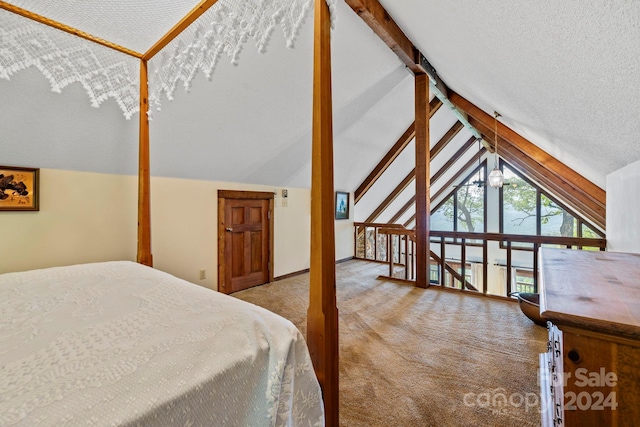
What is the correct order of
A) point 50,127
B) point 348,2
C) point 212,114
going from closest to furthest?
point 50,127
point 348,2
point 212,114

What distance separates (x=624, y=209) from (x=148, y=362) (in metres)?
2.94

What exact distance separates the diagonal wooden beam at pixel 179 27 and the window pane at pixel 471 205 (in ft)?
27.1

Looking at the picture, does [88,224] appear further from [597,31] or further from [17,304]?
[597,31]

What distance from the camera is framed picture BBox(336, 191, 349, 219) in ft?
17.9

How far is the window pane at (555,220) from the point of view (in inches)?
287

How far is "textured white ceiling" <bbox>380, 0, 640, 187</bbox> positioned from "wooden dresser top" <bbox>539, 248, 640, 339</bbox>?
2.30ft

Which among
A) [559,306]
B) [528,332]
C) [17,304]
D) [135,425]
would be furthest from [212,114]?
[528,332]

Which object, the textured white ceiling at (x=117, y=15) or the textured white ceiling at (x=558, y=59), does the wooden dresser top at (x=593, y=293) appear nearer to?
the textured white ceiling at (x=558, y=59)

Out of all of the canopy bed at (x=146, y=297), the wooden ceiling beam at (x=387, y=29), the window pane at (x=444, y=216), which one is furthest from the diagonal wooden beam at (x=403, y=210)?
the canopy bed at (x=146, y=297)

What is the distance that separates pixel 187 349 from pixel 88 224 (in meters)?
2.33

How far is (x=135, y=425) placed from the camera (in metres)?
0.60

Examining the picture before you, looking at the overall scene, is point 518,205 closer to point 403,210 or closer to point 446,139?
point 403,210

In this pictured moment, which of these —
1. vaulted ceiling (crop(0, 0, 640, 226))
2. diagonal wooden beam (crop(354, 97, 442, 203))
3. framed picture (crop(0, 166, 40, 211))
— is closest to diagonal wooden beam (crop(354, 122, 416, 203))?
diagonal wooden beam (crop(354, 97, 442, 203))

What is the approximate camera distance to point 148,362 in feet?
2.49
